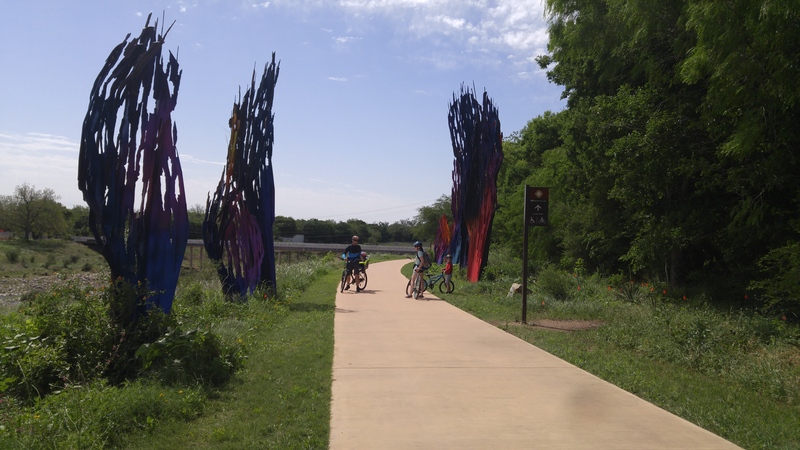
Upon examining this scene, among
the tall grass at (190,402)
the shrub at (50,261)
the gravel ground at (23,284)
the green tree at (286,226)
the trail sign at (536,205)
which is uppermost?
the green tree at (286,226)

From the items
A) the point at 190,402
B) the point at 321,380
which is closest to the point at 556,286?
the point at 321,380

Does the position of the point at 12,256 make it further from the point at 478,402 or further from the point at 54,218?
the point at 478,402

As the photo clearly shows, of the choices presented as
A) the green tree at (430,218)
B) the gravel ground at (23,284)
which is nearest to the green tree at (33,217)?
the gravel ground at (23,284)

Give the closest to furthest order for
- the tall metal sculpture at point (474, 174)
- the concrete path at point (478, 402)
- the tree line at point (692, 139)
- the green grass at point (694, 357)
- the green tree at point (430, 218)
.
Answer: the concrete path at point (478, 402) < the green grass at point (694, 357) < the tree line at point (692, 139) < the tall metal sculpture at point (474, 174) < the green tree at point (430, 218)

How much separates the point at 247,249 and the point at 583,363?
9207mm

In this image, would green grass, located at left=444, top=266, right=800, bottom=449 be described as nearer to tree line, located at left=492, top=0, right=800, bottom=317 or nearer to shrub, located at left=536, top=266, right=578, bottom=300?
tree line, located at left=492, top=0, right=800, bottom=317

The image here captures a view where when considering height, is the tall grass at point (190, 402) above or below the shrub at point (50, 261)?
above

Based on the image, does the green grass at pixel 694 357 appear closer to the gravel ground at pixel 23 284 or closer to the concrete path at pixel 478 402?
the concrete path at pixel 478 402

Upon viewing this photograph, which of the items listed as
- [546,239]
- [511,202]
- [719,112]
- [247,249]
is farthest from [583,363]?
[511,202]

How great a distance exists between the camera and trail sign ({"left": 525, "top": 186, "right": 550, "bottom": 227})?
40.1 ft

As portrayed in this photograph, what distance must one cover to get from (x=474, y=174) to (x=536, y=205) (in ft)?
41.6

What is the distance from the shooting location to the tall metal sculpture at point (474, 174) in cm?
2256

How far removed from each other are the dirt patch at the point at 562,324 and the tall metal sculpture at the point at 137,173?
5846mm

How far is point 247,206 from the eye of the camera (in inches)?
609
